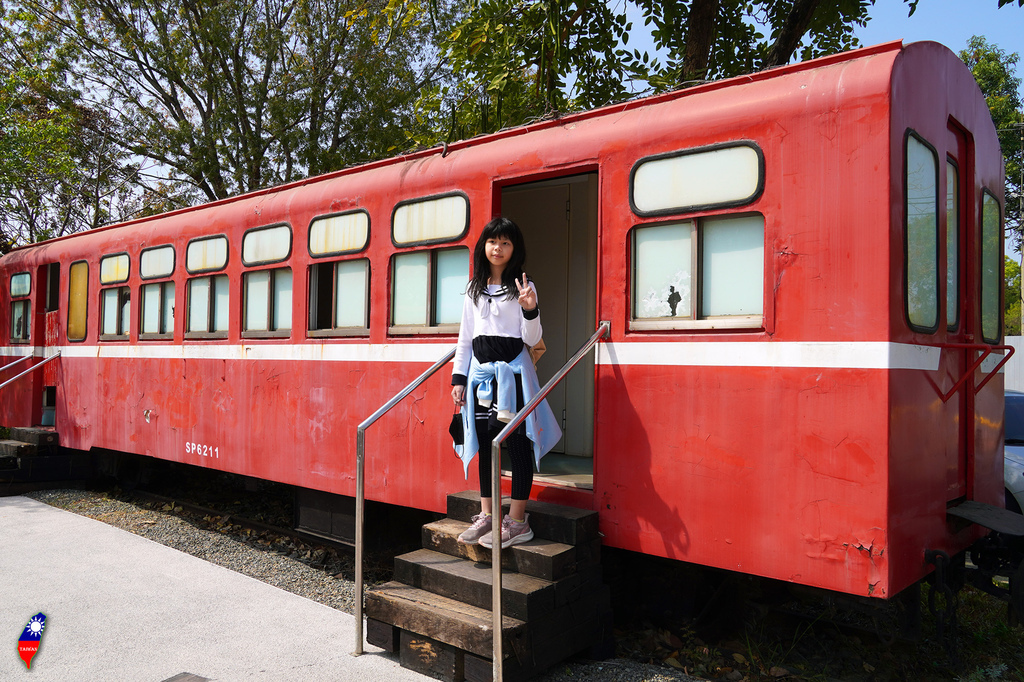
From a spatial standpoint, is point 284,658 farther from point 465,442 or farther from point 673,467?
point 673,467

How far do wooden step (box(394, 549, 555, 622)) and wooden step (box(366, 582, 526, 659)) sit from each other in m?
0.04

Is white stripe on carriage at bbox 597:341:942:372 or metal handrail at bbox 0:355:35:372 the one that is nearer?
white stripe on carriage at bbox 597:341:942:372

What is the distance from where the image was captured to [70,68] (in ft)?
51.8

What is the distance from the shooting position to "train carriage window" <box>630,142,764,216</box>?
358 centimetres

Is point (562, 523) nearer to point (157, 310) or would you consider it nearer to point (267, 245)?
point (267, 245)

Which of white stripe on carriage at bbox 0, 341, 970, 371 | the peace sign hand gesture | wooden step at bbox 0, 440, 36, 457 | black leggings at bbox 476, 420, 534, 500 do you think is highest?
the peace sign hand gesture

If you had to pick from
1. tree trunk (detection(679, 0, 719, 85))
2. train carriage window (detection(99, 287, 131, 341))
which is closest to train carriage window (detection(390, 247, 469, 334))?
train carriage window (detection(99, 287, 131, 341))

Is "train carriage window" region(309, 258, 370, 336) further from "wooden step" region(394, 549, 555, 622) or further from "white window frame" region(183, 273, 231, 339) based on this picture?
"wooden step" region(394, 549, 555, 622)

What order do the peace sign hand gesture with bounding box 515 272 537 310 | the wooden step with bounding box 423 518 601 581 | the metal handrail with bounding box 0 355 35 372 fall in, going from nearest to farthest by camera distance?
the wooden step with bounding box 423 518 601 581 < the peace sign hand gesture with bounding box 515 272 537 310 < the metal handrail with bounding box 0 355 35 372

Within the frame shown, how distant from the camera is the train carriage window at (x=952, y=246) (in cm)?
393

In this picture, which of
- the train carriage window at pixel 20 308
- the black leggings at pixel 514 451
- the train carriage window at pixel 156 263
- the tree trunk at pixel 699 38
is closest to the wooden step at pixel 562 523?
the black leggings at pixel 514 451

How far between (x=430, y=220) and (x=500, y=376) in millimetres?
1553

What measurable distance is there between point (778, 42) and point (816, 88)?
5.42 meters

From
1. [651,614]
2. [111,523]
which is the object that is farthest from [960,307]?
[111,523]
